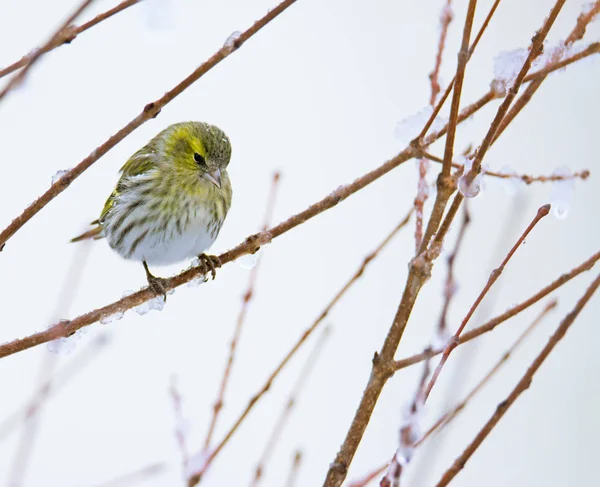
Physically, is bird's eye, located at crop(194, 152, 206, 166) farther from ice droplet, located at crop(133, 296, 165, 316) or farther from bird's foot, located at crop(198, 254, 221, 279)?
ice droplet, located at crop(133, 296, 165, 316)

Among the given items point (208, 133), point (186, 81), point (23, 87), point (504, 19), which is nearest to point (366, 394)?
point (186, 81)

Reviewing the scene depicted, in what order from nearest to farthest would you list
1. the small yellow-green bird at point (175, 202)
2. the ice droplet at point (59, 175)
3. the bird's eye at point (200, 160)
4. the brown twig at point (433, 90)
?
1. the ice droplet at point (59, 175)
2. the brown twig at point (433, 90)
3. the small yellow-green bird at point (175, 202)
4. the bird's eye at point (200, 160)

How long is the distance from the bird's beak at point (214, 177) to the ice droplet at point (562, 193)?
193 cm

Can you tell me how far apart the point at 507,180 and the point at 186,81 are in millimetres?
1245

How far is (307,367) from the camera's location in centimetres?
231

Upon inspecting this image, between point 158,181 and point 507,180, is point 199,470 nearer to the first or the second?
point 507,180

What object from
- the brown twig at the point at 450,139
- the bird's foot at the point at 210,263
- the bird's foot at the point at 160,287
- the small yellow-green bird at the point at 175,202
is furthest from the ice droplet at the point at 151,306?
the brown twig at the point at 450,139

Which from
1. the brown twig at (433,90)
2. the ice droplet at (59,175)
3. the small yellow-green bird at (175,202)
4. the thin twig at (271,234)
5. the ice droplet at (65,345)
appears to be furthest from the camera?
the small yellow-green bird at (175,202)

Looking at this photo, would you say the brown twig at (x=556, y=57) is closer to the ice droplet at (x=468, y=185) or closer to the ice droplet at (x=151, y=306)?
the ice droplet at (x=468, y=185)

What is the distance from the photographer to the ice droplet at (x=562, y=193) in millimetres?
2229

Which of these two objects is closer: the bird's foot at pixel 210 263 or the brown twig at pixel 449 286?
the brown twig at pixel 449 286

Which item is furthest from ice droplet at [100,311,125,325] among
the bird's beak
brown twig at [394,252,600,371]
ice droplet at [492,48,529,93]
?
the bird's beak

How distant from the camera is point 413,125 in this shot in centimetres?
250

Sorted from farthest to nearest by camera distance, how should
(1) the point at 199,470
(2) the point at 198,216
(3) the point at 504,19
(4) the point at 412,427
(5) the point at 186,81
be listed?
(3) the point at 504,19
(2) the point at 198,216
(1) the point at 199,470
(5) the point at 186,81
(4) the point at 412,427
